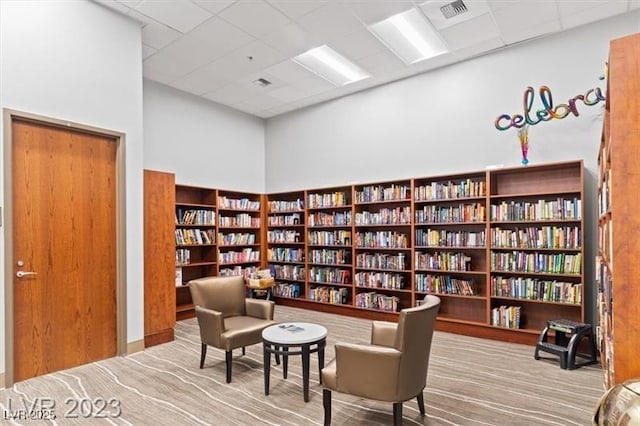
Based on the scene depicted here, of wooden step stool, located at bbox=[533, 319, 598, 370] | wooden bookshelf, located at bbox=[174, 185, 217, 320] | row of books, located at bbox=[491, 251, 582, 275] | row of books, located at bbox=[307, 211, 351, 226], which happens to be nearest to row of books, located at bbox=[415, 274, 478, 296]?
row of books, located at bbox=[491, 251, 582, 275]

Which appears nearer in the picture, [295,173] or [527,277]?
[527,277]

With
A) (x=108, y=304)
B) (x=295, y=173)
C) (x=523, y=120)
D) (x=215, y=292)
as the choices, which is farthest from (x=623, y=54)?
(x=295, y=173)

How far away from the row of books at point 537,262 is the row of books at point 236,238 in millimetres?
4364

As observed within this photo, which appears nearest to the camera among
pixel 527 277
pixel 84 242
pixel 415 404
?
pixel 415 404

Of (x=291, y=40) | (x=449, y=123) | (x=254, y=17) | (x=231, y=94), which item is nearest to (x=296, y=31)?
(x=291, y=40)

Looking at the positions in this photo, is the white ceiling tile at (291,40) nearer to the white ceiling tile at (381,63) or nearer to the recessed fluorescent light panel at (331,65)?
the recessed fluorescent light panel at (331,65)

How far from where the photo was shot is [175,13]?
4.10 m

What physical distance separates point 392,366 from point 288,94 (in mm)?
5277

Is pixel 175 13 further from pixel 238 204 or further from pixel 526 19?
pixel 526 19

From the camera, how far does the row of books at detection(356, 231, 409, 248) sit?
5594 mm

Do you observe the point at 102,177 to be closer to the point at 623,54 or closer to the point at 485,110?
the point at 623,54

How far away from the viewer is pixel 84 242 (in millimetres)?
3873

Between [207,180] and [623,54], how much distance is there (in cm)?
604

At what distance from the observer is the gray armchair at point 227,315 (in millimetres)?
3467
